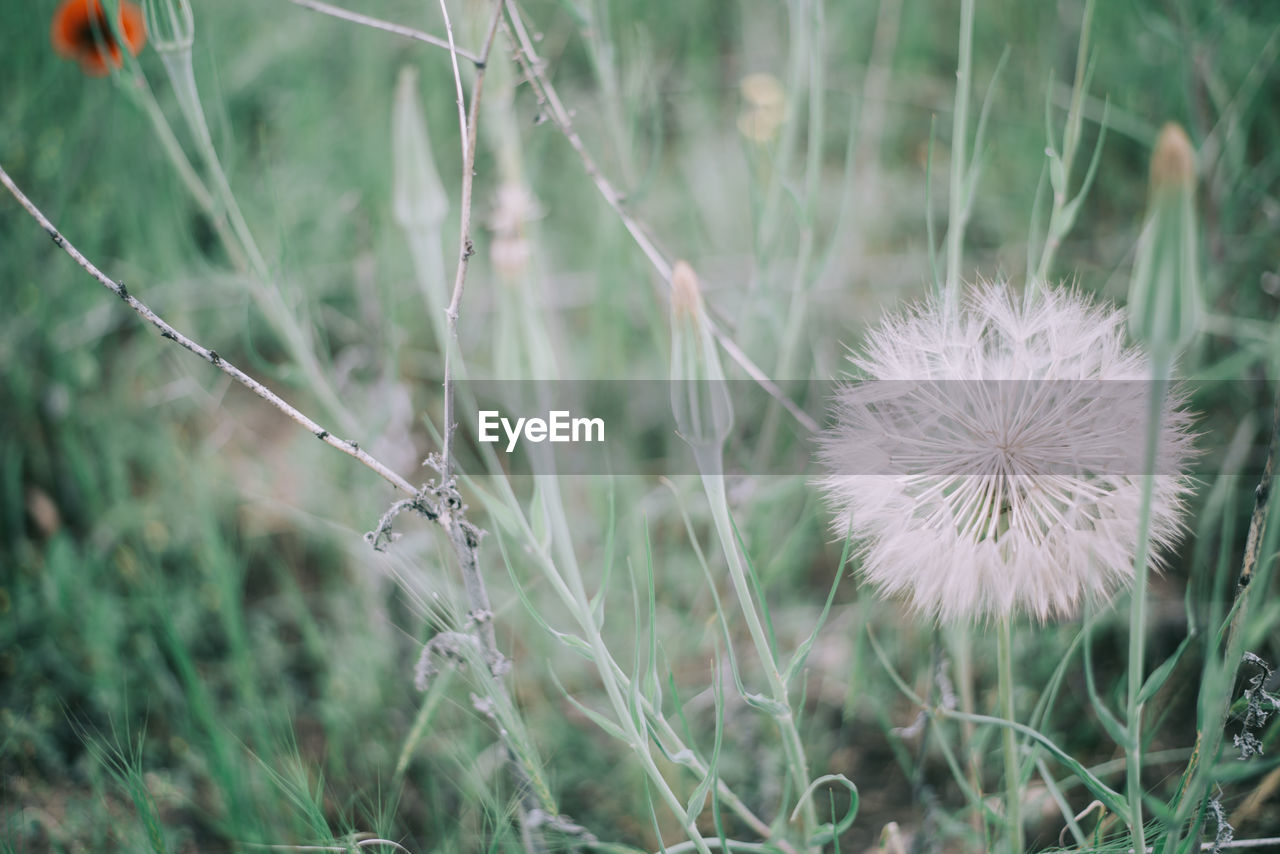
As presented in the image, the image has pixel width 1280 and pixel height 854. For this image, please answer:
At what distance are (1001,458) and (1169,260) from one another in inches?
11.9

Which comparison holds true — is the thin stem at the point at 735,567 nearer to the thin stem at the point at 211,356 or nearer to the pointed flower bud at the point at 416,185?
the thin stem at the point at 211,356

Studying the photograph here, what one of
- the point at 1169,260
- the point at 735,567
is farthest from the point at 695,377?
the point at 1169,260

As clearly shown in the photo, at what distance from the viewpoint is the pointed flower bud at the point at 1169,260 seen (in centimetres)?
44

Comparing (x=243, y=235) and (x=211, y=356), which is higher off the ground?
(x=243, y=235)

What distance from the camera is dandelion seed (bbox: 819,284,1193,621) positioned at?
71 centimetres

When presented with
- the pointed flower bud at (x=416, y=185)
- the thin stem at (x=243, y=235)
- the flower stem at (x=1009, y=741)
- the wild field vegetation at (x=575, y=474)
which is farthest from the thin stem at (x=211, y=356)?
the flower stem at (x=1009, y=741)

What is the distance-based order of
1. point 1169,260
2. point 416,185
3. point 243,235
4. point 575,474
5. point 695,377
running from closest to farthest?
point 1169,260, point 695,377, point 243,235, point 416,185, point 575,474

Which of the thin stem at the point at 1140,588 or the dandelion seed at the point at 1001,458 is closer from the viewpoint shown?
the thin stem at the point at 1140,588

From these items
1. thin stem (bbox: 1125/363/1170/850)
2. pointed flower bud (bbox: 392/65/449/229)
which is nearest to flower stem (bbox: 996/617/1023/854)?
thin stem (bbox: 1125/363/1170/850)

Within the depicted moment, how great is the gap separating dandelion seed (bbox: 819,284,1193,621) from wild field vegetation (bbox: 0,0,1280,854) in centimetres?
3

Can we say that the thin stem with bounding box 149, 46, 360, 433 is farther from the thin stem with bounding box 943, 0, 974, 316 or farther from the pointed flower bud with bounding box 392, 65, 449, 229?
the thin stem with bounding box 943, 0, 974, 316

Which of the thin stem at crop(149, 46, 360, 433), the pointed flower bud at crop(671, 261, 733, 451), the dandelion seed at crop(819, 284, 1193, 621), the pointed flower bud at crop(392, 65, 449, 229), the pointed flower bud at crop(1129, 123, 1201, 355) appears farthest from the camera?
the pointed flower bud at crop(392, 65, 449, 229)

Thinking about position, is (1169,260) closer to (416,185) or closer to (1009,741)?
(1009,741)

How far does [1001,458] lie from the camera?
0.74 meters
